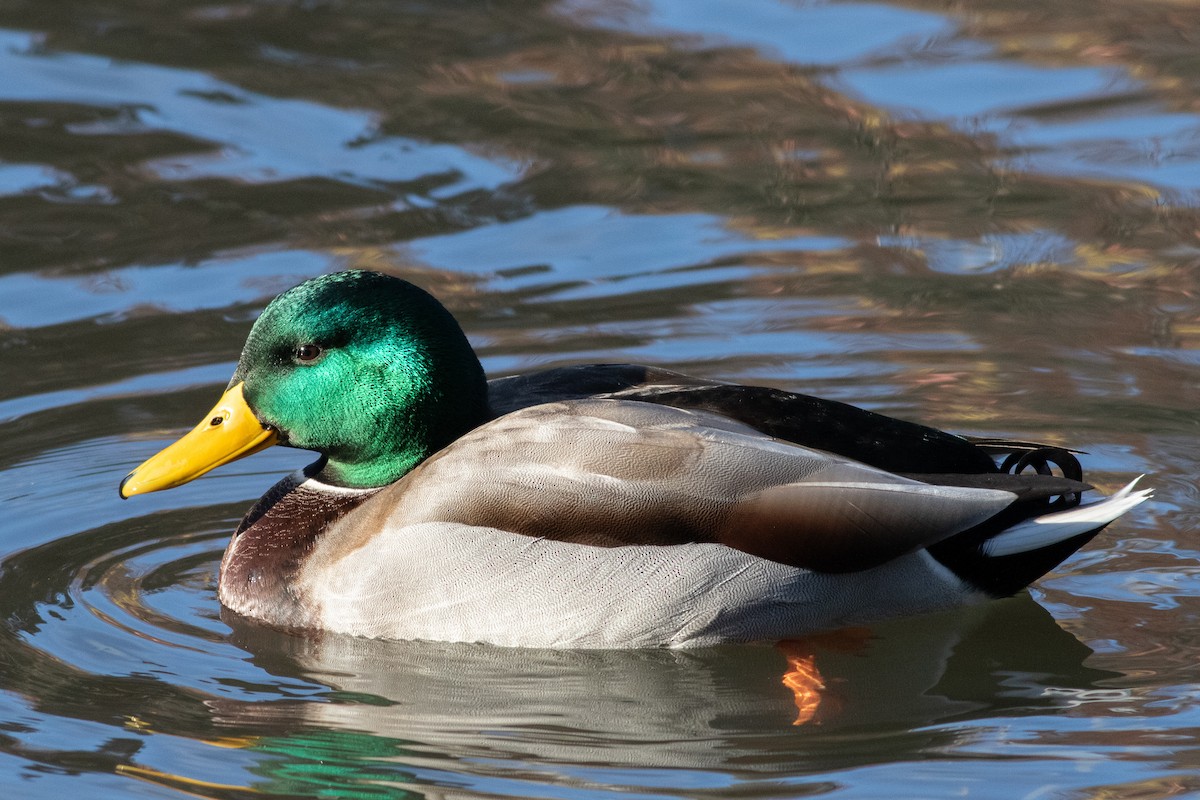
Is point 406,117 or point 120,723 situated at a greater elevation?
point 406,117

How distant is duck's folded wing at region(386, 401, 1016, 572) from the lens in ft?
18.4

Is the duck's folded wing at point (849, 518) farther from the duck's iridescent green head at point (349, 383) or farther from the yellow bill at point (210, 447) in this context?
the yellow bill at point (210, 447)

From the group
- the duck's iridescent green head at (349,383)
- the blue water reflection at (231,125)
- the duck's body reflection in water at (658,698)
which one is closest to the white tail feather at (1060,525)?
the duck's body reflection in water at (658,698)

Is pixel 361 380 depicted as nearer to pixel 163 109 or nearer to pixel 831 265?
pixel 831 265

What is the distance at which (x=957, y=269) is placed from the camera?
30.3ft

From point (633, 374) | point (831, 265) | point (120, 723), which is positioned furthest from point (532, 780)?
point (831, 265)

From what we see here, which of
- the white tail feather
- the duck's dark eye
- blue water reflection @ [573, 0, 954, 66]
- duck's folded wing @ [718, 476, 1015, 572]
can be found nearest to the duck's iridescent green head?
the duck's dark eye

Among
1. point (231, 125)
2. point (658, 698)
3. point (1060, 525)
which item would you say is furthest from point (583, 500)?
point (231, 125)

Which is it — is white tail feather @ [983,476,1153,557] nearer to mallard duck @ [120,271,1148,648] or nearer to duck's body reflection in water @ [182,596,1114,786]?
mallard duck @ [120,271,1148,648]

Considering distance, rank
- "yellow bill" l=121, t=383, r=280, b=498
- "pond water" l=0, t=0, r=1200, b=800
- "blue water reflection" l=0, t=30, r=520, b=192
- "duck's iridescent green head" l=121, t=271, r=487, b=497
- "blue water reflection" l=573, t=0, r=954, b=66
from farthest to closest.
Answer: "blue water reflection" l=573, t=0, r=954, b=66 < "blue water reflection" l=0, t=30, r=520, b=192 < "yellow bill" l=121, t=383, r=280, b=498 < "duck's iridescent green head" l=121, t=271, r=487, b=497 < "pond water" l=0, t=0, r=1200, b=800

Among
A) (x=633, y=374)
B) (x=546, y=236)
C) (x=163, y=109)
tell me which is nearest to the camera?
(x=633, y=374)

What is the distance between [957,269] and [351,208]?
328 cm

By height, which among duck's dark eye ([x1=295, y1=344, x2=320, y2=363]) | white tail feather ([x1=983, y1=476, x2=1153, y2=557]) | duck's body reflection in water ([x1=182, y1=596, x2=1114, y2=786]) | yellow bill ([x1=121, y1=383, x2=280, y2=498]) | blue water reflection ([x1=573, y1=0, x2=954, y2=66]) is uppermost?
blue water reflection ([x1=573, y1=0, x2=954, y2=66])

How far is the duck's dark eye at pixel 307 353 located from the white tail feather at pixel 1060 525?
2.19 metres
